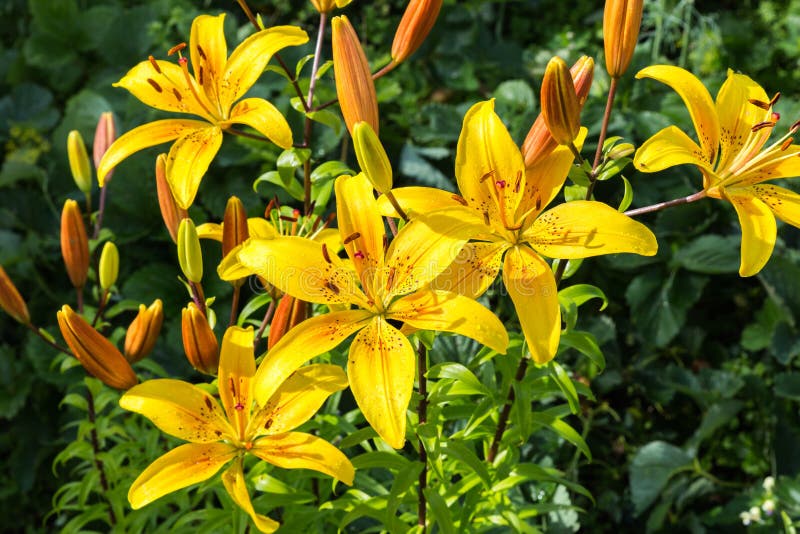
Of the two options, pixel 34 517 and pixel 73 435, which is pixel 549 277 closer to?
pixel 73 435

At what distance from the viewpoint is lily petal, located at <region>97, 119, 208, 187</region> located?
1161 mm

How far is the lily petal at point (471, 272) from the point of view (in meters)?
1.00

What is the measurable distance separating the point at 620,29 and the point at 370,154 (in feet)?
1.21

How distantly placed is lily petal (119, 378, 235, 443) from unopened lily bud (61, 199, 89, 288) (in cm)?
35

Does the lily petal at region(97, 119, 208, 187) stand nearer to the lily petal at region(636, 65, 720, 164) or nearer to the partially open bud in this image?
the partially open bud

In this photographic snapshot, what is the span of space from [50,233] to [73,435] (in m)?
0.65

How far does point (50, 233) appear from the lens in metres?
2.57

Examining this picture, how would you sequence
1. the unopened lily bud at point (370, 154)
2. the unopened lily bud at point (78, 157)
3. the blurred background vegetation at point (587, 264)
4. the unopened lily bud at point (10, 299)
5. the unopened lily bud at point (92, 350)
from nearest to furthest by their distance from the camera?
the unopened lily bud at point (370, 154)
the unopened lily bud at point (92, 350)
the unopened lily bud at point (10, 299)
the unopened lily bud at point (78, 157)
the blurred background vegetation at point (587, 264)

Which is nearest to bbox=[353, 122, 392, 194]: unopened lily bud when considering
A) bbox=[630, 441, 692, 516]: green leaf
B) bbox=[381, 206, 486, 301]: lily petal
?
bbox=[381, 206, 486, 301]: lily petal

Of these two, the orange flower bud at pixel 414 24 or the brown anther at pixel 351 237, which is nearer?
the brown anther at pixel 351 237

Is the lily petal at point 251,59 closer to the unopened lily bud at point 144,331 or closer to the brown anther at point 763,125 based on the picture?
the unopened lily bud at point 144,331

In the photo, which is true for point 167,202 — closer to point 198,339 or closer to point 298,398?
point 198,339

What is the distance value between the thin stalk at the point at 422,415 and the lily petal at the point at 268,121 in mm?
319

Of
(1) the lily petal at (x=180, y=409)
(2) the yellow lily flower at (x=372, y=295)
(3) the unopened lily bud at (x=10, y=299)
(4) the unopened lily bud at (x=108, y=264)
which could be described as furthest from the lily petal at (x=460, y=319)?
(3) the unopened lily bud at (x=10, y=299)
